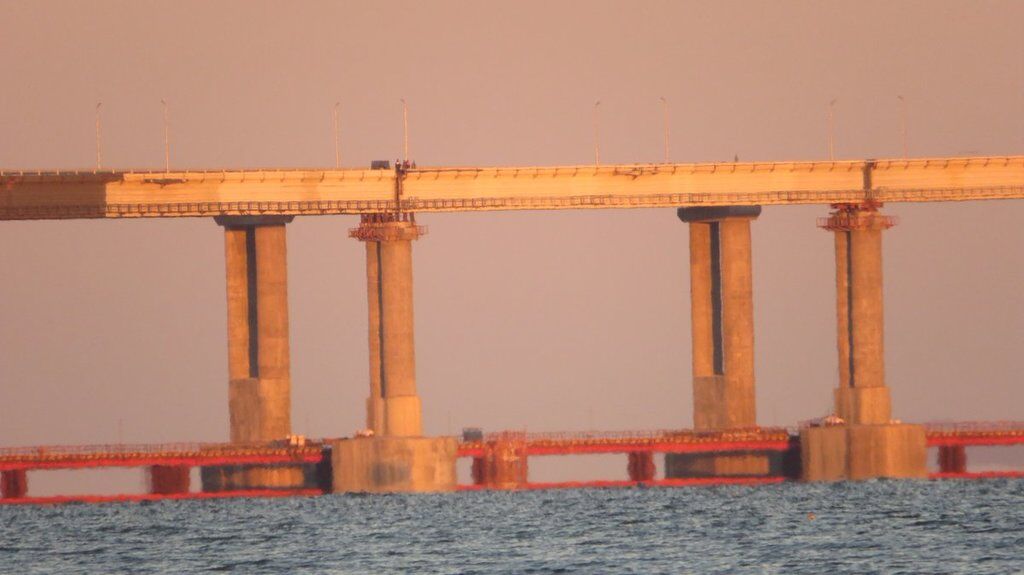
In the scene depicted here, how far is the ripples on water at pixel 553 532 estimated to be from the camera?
4990 inches

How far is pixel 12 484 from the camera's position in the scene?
181125 mm

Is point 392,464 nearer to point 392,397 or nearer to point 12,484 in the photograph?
point 392,397

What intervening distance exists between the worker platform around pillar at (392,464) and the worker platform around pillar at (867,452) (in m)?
23.1

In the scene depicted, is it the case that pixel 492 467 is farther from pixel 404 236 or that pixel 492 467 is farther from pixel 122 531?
pixel 122 531

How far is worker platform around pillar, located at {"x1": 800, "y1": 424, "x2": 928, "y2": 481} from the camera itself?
182125 mm

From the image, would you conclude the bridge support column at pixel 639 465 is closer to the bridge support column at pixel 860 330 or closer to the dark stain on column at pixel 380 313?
the bridge support column at pixel 860 330

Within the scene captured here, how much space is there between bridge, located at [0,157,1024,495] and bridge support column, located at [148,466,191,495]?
0.17 m

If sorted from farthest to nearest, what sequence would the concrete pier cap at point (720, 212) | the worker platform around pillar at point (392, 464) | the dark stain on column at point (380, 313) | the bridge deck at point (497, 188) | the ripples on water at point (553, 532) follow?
the concrete pier cap at point (720, 212) → the dark stain on column at point (380, 313) → the bridge deck at point (497, 188) → the worker platform around pillar at point (392, 464) → the ripples on water at point (553, 532)

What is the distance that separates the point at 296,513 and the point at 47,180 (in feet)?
94.1

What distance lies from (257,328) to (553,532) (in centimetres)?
4960

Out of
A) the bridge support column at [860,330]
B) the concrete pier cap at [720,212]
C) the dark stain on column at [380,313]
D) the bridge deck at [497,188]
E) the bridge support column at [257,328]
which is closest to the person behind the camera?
the bridge deck at [497,188]

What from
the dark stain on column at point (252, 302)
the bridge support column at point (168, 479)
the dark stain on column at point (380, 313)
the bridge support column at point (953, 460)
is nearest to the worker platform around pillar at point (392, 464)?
the dark stain on column at point (380, 313)

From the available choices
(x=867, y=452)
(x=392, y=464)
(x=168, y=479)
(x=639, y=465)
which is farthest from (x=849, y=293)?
(x=168, y=479)

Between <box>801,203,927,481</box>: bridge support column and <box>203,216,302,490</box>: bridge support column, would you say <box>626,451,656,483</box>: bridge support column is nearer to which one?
<box>801,203,927,481</box>: bridge support column
